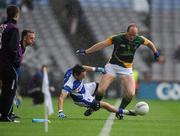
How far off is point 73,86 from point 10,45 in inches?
119

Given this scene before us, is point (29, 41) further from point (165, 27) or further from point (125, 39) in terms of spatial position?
point (165, 27)

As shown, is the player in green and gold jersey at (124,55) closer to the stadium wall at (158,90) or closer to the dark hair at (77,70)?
the dark hair at (77,70)

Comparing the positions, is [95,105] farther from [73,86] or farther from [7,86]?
[7,86]

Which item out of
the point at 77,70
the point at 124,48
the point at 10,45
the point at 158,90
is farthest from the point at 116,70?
the point at 158,90

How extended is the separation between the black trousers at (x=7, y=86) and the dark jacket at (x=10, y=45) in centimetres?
13

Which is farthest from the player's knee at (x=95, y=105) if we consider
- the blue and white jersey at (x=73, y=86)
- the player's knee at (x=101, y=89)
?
the blue and white jersey at (x=73, y=86)

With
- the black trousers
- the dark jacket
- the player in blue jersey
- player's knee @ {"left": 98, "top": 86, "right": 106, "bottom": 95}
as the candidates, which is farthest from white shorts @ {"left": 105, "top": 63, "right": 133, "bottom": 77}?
the black trousers

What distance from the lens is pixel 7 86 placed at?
41.8ft

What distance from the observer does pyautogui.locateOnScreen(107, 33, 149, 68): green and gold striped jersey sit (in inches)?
580

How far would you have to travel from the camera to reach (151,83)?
107 ft

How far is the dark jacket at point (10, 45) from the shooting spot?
12.4m

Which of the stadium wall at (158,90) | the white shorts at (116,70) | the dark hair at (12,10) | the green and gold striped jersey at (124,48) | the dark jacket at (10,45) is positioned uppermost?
the dark hair at (12,10)

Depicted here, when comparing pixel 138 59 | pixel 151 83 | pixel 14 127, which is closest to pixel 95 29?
pixel 138 59

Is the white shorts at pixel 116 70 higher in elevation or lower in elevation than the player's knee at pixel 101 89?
higher
